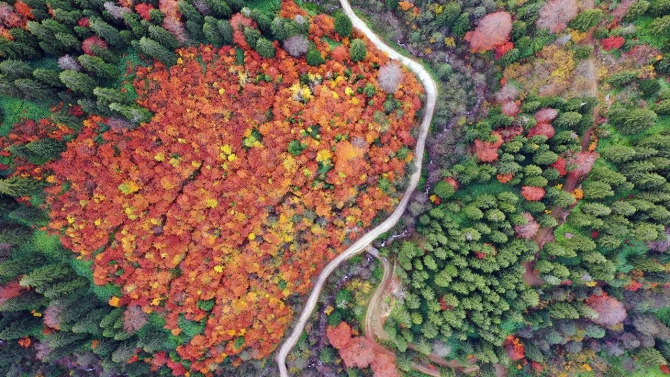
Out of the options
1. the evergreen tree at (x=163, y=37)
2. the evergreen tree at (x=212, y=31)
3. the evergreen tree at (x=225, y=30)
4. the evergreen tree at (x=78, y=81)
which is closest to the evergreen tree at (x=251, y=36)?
the evergreen tree at (x=225, y=30)

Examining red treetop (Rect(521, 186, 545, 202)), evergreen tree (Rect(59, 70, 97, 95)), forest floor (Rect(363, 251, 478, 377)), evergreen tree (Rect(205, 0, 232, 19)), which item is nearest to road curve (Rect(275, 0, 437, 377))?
forest floor (Rect(363, 251, 478, 377))

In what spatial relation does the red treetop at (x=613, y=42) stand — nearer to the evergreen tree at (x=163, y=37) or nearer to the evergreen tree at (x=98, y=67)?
the evergreen tree at (x=163, y=37)

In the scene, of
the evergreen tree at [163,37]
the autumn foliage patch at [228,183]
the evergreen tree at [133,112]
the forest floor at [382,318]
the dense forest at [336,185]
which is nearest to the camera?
the evergreen tree at [133,112]

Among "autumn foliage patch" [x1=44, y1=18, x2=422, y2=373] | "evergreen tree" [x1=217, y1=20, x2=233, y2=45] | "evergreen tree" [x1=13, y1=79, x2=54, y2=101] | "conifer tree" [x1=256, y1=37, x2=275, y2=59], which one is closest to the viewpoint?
"evergreen tree" [x1=13, y1=79, x2=54, y2=101]

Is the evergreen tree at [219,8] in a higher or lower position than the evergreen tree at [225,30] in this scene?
higher

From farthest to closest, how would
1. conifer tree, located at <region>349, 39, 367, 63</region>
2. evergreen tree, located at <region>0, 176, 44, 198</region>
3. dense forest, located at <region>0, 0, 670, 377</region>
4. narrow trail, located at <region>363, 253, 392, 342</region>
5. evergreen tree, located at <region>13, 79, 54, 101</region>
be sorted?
1. narrow trail, located at <region>363, 253, 392, 342</region>
2. conifer tree, located at <region>349, 39, 367, 63</region>
3. dense forest, located at <region>0, 0, 670, 377</region>
4. evergreen tree, located at <region>0, 176, 44, 198</region>
5. evergreen tree, located at <region>13, 79, 54, 101</region>

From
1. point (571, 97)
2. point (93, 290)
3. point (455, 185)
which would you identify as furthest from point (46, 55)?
point (571, 97)

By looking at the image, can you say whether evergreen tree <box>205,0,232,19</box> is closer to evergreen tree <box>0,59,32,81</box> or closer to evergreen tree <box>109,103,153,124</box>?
evergreen tree <box>109,103,153,124</box>
